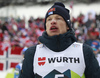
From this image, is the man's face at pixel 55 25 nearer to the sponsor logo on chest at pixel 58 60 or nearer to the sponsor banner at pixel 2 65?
the sponsor logo on chest at pixel 58 60

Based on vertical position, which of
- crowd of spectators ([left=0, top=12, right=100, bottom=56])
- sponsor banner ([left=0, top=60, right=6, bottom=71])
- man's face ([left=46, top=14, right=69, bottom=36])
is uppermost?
man's face ([left=46, top=14, right=69, bottom=36])

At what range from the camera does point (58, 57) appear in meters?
1.47

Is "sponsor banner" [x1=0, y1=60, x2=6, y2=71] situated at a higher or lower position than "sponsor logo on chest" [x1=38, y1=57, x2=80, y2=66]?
lower

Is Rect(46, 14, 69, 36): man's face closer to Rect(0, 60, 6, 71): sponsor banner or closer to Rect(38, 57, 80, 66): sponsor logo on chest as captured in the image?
Rect(38, 57, 80, 66): sponsor logo on chest

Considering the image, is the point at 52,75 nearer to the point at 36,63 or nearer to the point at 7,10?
the point at 36,63

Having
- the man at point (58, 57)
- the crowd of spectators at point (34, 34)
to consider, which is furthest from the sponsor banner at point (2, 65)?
the man at point (58, 57)

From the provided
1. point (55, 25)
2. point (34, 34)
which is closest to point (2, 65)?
point (34, 34)

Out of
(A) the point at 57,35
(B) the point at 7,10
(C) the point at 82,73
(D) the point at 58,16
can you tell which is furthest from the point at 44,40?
(B) the point at 7,10

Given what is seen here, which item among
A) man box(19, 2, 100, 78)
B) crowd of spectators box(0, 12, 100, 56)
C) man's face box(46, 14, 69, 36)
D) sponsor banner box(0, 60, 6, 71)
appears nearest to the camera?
man box(19, 2, 100, 78)

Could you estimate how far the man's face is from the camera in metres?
1.54

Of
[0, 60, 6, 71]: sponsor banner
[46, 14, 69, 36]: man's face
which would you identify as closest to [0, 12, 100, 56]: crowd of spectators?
[0, 60, 6, 71]: sponsor banner

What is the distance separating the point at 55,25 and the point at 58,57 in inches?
11.6

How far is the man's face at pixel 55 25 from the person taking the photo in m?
1.54

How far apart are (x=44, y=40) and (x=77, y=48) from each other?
310 mm
